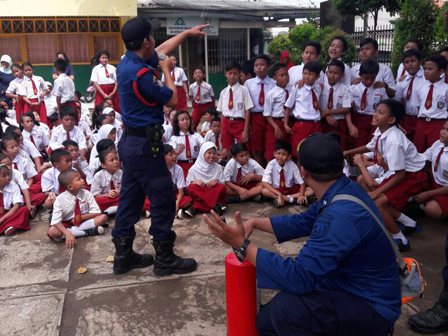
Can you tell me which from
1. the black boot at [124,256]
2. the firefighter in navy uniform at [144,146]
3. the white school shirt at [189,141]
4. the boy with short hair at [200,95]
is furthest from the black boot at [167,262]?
the boy with short hair at [200,95]

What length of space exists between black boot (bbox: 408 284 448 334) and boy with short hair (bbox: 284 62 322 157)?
297cm

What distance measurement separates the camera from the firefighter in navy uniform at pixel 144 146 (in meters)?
3.38

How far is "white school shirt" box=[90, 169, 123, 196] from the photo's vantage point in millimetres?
5203

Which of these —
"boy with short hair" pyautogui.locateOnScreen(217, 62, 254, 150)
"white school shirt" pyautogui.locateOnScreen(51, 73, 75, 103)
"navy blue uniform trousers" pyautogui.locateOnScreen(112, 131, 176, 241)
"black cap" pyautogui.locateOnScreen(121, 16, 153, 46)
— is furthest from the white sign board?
"navy blue uniform trousers" pyautogui.locateOnScreen(112, 131, 176, 241)

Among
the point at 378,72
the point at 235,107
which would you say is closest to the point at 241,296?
the point at 235,107

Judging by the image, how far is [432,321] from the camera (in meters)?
2.85

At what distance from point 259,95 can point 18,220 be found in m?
3.45

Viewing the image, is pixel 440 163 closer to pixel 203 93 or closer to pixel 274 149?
pixel 274 149

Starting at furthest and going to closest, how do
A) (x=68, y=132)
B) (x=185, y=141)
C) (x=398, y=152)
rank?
(x=68, y=132) < (x=185, y=141) < (x=398, y=152)

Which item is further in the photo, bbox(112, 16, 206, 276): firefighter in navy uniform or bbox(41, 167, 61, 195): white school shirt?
bbox(41, 167, 61, 195): white school shirt

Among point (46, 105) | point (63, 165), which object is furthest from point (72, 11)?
point (63, 165)

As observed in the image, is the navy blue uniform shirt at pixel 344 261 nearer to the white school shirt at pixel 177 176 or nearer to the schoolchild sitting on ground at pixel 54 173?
the white school shirt at pixel 177 176

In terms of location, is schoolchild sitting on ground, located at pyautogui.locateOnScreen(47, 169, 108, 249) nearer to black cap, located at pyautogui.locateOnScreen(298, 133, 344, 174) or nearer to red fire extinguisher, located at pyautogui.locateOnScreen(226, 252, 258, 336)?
red fire extinguisher, located at pyautogui.locateOnScreen(226, 252, 258, 336)

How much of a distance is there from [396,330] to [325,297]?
3.46 ft
